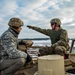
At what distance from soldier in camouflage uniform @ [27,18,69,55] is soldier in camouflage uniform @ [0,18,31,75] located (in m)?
1.05

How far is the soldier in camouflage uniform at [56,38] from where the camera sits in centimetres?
565

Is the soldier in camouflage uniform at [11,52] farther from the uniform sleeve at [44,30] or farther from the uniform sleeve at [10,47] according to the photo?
the uniform sleeve at [44,30]

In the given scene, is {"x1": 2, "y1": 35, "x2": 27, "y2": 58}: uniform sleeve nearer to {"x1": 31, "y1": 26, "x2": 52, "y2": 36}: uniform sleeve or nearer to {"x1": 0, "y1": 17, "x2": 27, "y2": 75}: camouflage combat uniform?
{"x1": 0, "y1": 17, "x2": 27, "y2": 75}: camouflage combat uniform

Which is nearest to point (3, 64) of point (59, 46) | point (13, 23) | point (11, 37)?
point (11, 37)

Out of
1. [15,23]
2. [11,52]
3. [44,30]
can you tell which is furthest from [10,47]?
[44,30]

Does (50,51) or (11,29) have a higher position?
(11,29)

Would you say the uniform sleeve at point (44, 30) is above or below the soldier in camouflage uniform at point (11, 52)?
above

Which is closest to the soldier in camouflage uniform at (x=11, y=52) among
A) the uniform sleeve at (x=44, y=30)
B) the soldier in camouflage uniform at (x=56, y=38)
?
the soldier in camouflage uniform at (x=56, y=38)

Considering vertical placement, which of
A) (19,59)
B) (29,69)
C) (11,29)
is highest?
(11,29)

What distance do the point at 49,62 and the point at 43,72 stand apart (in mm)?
232

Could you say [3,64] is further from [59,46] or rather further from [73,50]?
[73,50]

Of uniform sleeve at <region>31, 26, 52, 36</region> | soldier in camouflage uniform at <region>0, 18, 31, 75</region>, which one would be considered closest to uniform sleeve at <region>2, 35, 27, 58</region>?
soldier in camouflage uniform at <region>0, 18, 31, 75</region>

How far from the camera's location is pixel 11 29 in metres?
4.84

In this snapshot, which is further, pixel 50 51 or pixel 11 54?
pixel 50 51
